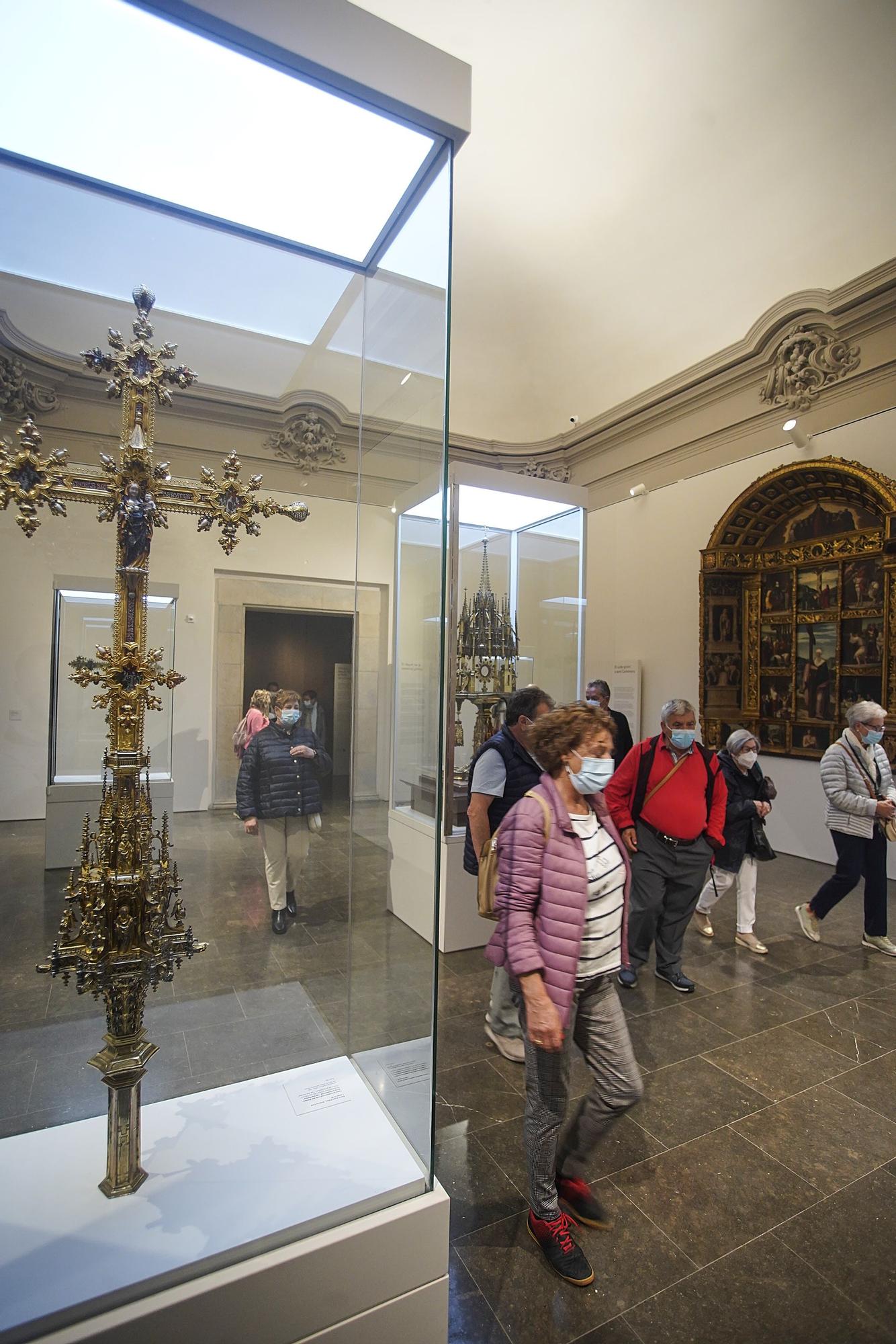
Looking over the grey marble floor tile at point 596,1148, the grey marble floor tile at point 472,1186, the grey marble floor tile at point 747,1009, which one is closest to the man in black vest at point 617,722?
the grey marble floor tile at point 747,1009

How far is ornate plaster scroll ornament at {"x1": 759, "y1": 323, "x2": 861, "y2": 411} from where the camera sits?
23.8 feet

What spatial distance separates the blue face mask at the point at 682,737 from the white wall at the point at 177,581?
90.7 inches

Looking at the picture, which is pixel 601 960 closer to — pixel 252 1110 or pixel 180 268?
pixel 252 1110

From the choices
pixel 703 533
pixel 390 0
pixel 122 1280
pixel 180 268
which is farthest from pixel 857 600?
pixel 122 1280

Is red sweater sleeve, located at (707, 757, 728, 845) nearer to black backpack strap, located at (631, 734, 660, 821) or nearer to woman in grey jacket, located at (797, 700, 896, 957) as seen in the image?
black backpack strap, located at (631, 734, 660, 821)

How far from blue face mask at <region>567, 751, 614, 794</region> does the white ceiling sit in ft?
16.0

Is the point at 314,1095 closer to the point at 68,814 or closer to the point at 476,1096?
the point at 68,814

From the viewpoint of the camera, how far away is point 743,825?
460cm

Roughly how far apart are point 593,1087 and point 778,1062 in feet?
5.89

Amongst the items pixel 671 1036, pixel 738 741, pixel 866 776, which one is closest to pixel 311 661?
pixel 671 1036

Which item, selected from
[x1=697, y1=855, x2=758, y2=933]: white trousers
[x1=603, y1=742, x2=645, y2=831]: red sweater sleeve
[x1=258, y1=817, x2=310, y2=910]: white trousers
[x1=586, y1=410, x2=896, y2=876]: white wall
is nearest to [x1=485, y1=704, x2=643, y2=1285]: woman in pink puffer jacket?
[x1=258, y1=817, x2=310, y2=910]: white trousers

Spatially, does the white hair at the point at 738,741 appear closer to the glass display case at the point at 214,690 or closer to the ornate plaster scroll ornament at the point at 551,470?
the glass display case at the point at 214,690

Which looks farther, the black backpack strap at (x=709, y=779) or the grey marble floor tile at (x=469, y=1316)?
the black backpack strap at (x=709, y=779)

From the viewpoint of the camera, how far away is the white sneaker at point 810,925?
4914mm
